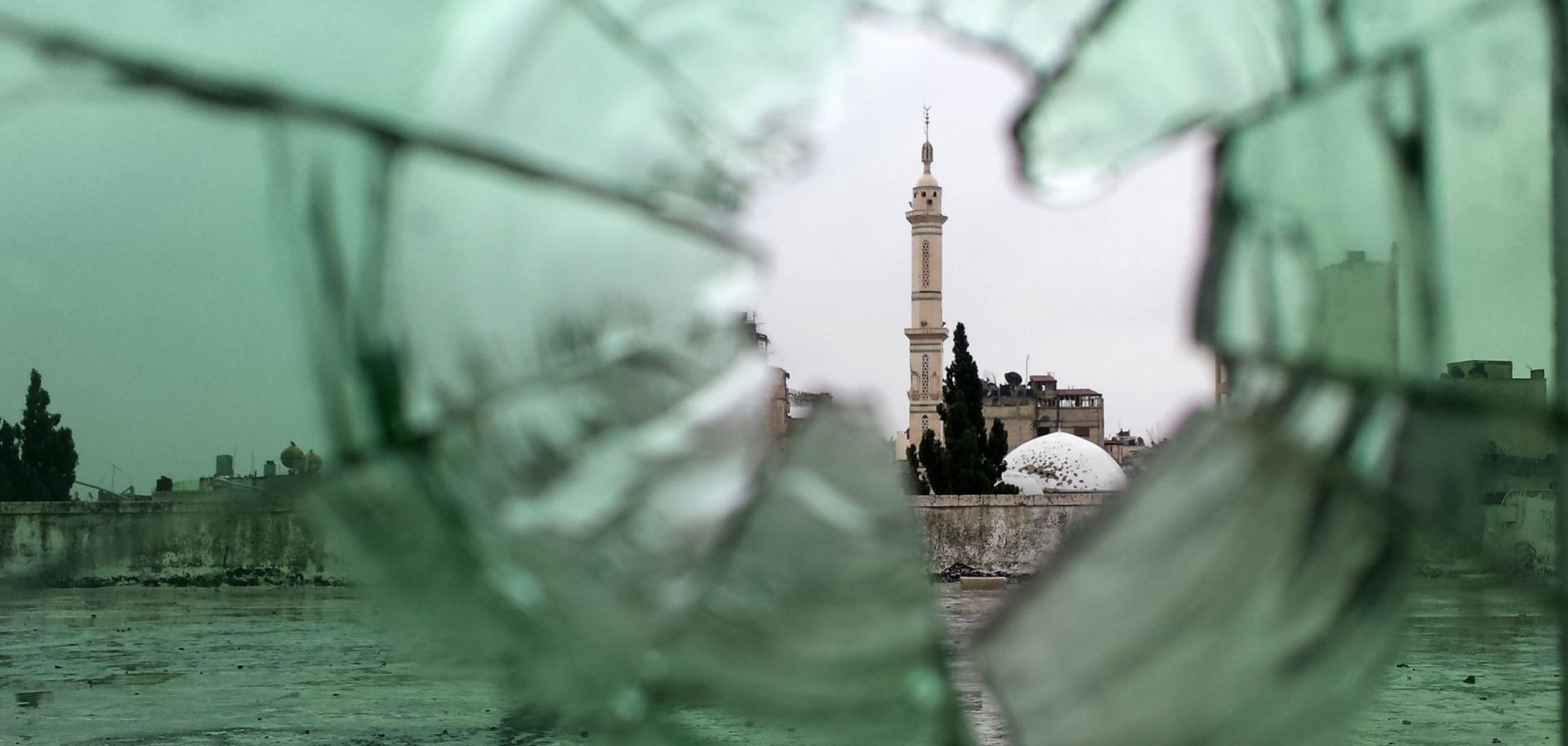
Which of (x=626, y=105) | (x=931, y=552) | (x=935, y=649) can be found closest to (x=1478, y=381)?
(x=935, y=649)

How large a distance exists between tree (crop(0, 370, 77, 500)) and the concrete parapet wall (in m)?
11.5

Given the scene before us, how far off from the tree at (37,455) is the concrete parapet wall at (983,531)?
37.8 ft

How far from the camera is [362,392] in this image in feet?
1.86

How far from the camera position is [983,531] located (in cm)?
1245

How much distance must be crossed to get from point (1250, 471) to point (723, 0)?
0.90 feet

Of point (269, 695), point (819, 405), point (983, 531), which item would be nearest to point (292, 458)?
point (819, 405)

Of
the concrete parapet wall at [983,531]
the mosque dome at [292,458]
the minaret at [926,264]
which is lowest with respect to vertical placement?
the concrete parapet wall at [983,531]

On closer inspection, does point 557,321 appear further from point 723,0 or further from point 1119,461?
point 1119,461

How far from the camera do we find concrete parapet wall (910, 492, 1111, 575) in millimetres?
12297

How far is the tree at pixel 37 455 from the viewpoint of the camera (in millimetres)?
653

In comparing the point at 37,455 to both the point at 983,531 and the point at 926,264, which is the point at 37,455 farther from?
the point at 983,531

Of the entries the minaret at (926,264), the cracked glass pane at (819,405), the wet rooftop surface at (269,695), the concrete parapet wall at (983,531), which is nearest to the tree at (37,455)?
the cracked glass pane at (819,405)

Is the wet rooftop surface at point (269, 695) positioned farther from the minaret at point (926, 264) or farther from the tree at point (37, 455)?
the tree at point (37, 455)

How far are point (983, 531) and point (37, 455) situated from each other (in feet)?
38.9
